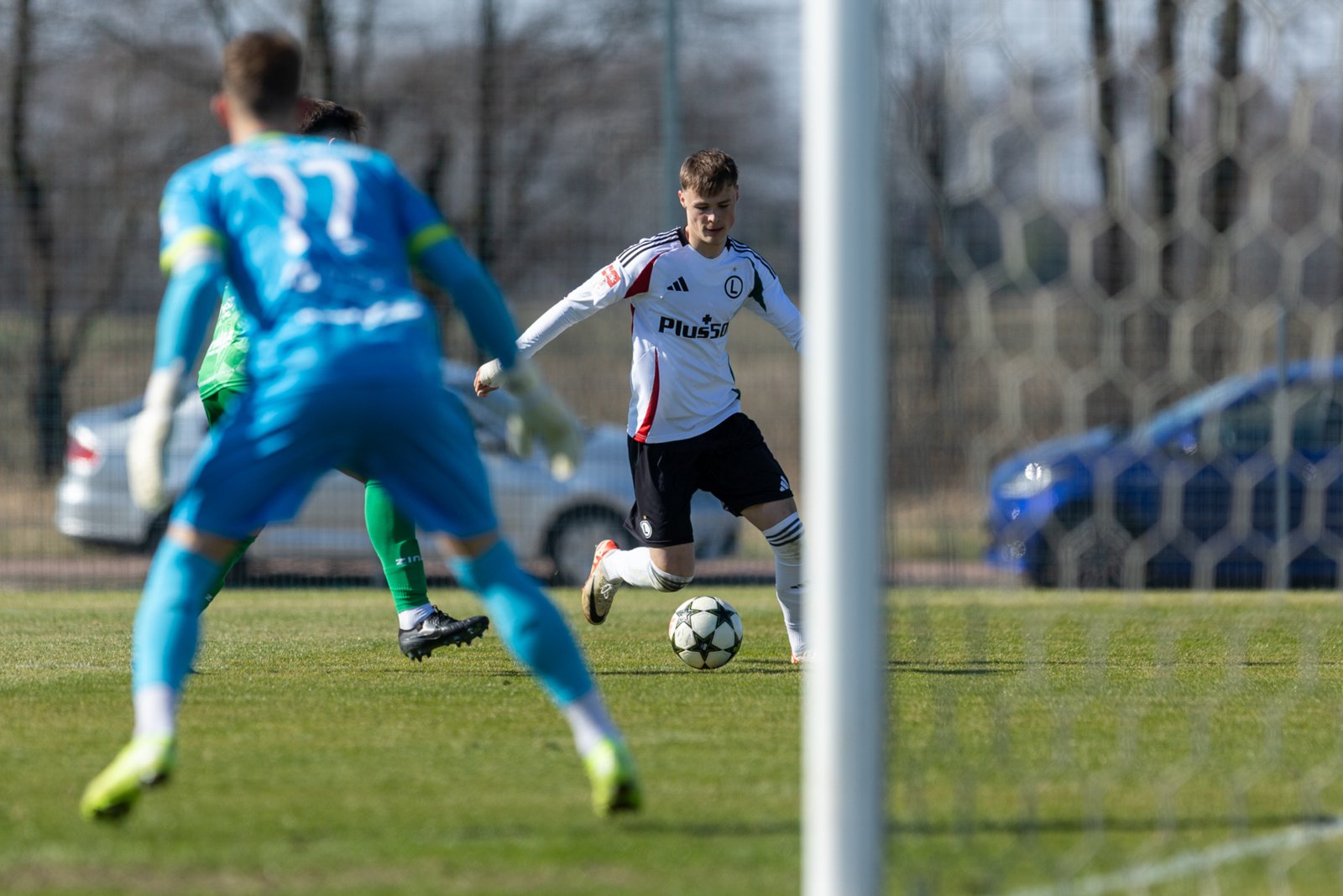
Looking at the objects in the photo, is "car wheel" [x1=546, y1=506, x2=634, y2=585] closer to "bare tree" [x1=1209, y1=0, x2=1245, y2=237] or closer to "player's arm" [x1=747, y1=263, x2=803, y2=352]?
"player's arm" [x1=747, y1=263, x2=803, y2=352]

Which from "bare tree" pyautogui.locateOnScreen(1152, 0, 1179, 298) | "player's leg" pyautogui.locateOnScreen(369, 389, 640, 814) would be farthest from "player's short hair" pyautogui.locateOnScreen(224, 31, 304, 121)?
"bare tree" pyautogui.locateOnScreen(1152, 0, 1179, 298)

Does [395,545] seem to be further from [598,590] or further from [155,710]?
[155,710]

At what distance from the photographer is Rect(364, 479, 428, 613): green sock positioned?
6582 millimetres

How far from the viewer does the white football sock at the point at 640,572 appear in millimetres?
6953

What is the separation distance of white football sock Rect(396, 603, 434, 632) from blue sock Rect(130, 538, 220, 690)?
8.18ft

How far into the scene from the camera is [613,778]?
3.97 m

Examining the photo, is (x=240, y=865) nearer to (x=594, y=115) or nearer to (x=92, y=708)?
(x=92, y=708)

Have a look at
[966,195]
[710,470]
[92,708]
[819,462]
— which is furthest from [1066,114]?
[92,708]

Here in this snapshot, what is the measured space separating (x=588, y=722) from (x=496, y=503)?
28.0 feet

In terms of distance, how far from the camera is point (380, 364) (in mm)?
3969

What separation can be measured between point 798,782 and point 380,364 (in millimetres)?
1603

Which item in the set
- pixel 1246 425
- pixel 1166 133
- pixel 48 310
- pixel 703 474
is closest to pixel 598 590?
pixel 703 474

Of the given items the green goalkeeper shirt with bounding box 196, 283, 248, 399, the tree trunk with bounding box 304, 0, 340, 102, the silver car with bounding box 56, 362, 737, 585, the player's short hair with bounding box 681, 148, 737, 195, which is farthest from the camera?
the tree trunk with bounding box 304, 0, 340, 102

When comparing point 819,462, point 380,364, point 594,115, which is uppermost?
point 594,115
